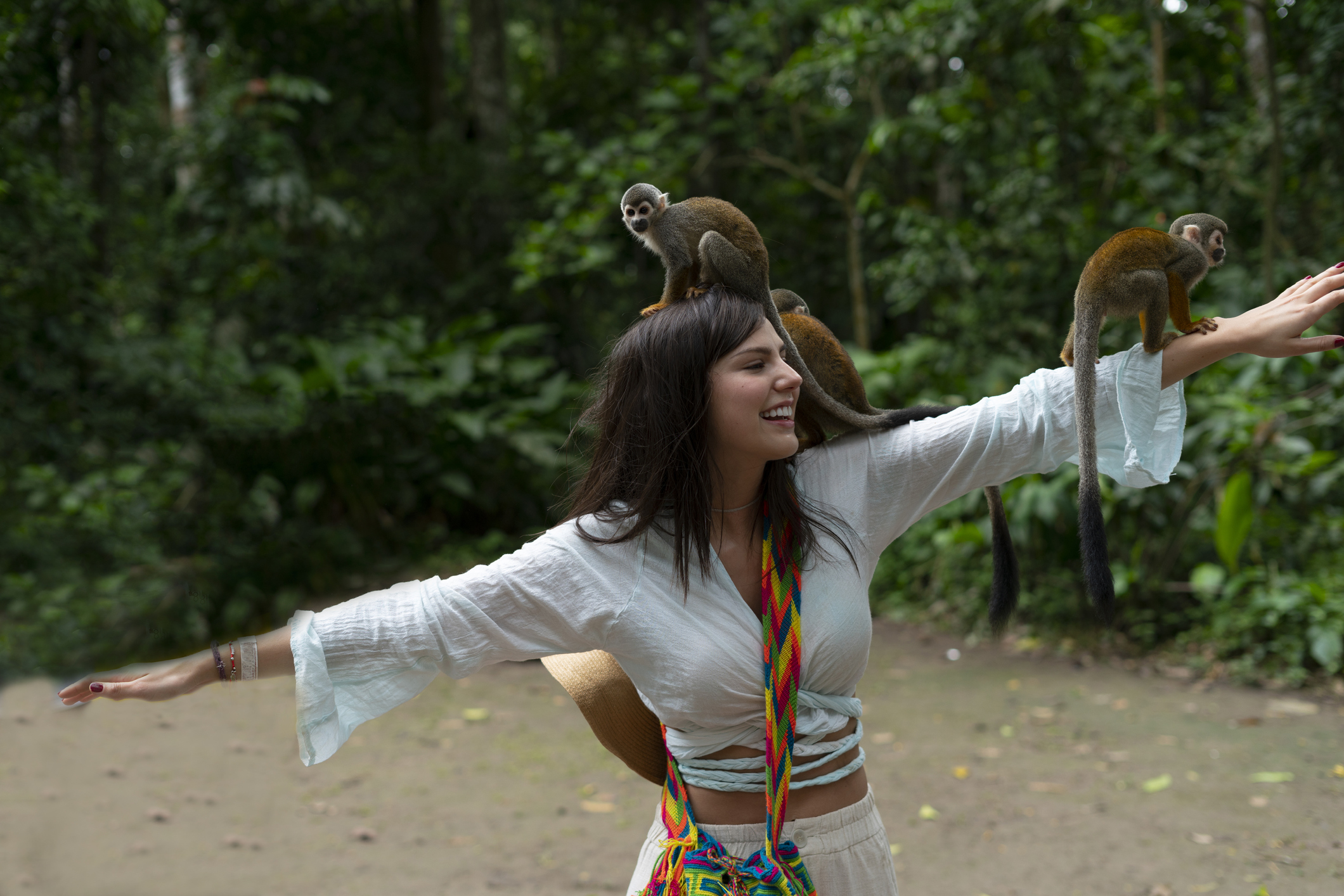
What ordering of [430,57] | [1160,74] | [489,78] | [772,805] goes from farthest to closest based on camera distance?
[430,57] → [489,78] → [1160,74] → [772,805]

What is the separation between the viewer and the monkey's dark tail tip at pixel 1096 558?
4.58ft

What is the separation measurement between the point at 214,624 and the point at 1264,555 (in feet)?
19.4

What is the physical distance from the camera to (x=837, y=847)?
1.38 meters

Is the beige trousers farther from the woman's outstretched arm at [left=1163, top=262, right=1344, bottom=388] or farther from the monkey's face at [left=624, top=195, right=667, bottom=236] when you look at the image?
the monkey's face at [left=624, top=195, right=667, bottom=236]

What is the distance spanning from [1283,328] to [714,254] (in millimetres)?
870

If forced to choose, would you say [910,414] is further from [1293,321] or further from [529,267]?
[529,267]

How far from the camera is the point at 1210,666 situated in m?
4.71

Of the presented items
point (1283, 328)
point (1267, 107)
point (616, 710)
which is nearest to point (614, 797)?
point (616, 710)

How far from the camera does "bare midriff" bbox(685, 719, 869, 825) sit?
54.4 inches

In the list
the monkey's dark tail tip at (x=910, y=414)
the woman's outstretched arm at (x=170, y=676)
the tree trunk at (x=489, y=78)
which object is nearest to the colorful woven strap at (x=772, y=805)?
the monkey's dark tail tip at (x=910, y=414)

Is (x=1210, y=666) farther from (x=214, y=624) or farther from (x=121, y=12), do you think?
(x=121, y=12)

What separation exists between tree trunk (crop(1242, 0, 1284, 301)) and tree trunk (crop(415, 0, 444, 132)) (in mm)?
6574

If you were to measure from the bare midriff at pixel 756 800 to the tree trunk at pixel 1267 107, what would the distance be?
13.8 feet

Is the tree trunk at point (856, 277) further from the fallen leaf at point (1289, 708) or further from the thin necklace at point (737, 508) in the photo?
the thin necklace at point (737, 508)
